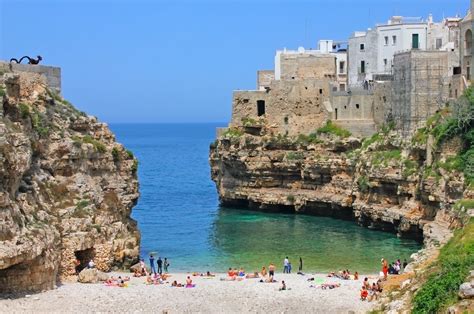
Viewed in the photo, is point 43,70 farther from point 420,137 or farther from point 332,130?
point 332,130

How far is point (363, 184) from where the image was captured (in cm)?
5688

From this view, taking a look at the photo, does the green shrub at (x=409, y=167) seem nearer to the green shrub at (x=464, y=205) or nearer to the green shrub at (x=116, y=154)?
the green shrub at (x=464, y=205)

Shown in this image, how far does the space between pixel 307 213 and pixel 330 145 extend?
5101 millimetres

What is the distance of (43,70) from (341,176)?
26684mm

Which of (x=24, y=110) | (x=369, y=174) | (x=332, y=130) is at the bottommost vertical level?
(x=369, y=174)

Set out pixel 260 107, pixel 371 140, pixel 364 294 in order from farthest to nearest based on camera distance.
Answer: pixel 260 107 → pixel 371 140 → pixel 364 294

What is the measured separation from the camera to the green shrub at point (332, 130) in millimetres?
61669

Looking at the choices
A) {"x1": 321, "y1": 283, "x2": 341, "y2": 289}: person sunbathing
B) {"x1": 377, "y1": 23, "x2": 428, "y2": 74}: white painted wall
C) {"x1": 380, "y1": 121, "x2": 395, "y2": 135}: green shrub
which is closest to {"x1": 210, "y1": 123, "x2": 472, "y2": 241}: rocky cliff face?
{"x1": 380, "y1": 121, "x2": 395, "y2": 135}: green shrub

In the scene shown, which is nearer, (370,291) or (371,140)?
(370,291)

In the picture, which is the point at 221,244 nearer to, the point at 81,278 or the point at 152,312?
the point at 81,278

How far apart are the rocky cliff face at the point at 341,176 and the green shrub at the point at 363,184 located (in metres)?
0.06

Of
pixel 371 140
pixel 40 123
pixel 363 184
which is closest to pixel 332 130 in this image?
pixel 371 140

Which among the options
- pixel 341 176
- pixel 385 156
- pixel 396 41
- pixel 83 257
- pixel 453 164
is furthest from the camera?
pixel 396 41

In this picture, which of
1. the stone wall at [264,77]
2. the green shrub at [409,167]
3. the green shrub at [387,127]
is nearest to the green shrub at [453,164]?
the green shrub at [409,167]
